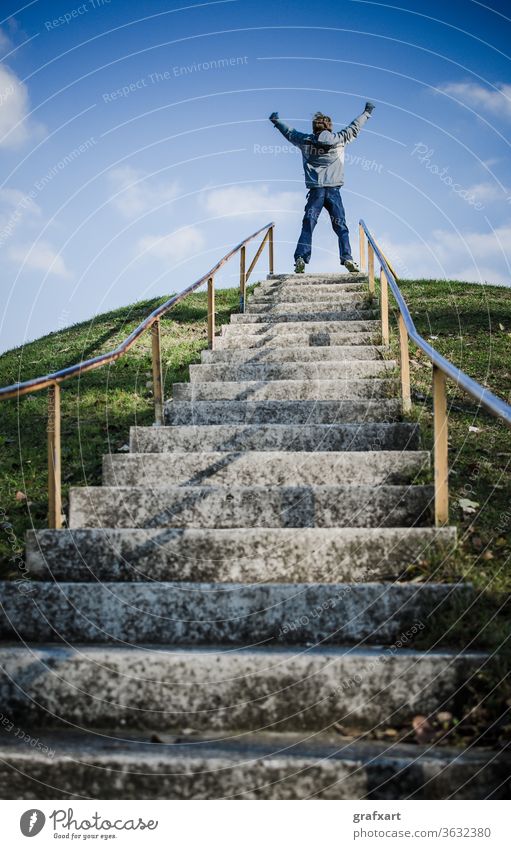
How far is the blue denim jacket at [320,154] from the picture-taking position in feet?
31.7

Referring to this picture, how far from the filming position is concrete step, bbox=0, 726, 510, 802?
7.50 ft

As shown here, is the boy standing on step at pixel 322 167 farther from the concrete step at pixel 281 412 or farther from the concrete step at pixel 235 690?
the concrete step at pixel 235 690

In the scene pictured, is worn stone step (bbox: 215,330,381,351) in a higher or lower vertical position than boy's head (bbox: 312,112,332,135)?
lower

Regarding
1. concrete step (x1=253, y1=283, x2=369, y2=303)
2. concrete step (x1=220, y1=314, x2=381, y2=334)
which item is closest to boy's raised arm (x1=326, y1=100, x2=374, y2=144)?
concrete step (x1=253, y1=283, x2=369, y2=303)

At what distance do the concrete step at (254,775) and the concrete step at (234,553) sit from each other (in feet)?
3.55

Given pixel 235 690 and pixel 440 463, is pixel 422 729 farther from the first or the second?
pixel 440 463

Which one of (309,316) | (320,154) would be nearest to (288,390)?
(309,316)

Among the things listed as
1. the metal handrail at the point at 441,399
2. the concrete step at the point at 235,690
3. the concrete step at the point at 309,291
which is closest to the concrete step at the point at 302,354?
the metal handrail at the point at 441,399

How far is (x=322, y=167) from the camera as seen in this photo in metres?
9.80

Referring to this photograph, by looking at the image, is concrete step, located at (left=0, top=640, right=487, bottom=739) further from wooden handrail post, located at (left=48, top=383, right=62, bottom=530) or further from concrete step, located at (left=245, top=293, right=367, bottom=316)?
concrete step, located at (left=245, top=293, right=367, bottom=316)

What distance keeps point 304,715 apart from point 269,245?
31.4 feet

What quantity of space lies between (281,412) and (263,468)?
40.9 inches
